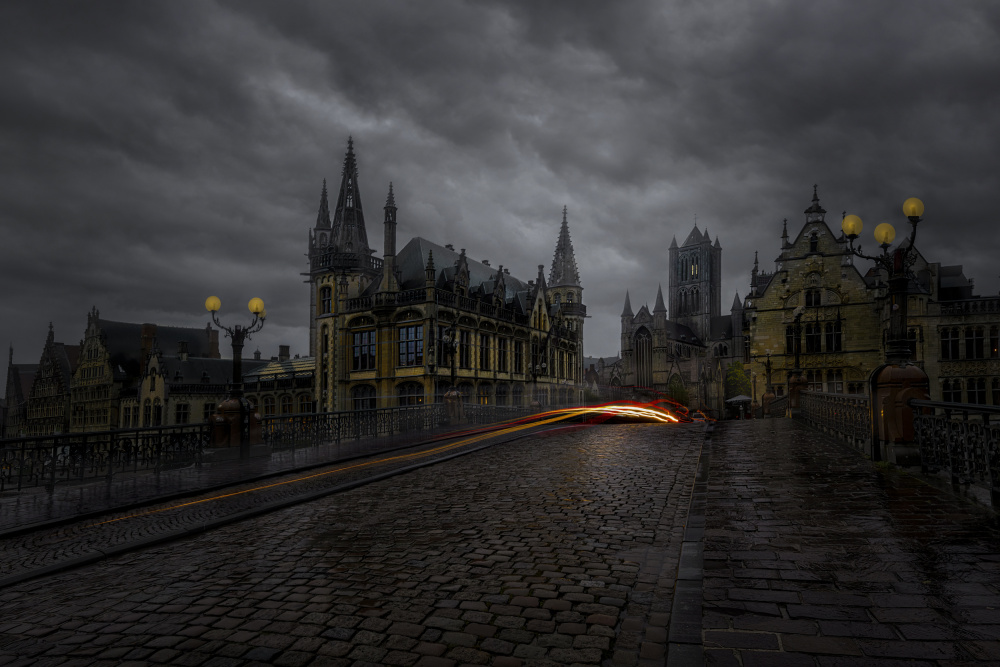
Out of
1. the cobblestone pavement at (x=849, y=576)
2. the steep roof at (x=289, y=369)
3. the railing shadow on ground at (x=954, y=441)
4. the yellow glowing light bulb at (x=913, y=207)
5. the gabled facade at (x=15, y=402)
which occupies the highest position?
the yellow glowing light bulb at (x=913, y=207)

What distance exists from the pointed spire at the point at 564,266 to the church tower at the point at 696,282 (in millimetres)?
56965

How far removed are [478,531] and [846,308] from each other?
41715mm

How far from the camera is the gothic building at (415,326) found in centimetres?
3709

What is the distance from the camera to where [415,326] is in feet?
123

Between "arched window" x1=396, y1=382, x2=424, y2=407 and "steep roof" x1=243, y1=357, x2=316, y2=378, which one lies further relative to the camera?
"steep roof" x1=243, y1=357, x2=316, y2=378

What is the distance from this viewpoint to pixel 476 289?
145ft

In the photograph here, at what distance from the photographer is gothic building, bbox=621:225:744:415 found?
3314 inches

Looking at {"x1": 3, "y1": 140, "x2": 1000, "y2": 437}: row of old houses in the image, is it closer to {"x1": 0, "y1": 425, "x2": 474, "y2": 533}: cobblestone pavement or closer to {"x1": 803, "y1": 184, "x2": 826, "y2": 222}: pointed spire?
{"x1": 803, "y1": 184, "x2": 826, "y2": 222}: pointed spire

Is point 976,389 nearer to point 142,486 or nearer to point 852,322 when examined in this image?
point 852,322

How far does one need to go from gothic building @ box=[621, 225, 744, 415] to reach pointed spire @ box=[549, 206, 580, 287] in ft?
91.8

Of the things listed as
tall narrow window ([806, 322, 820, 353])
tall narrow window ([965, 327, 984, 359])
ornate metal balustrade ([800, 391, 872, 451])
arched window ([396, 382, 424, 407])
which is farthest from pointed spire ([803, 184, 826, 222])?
arched window ([396, 382, 424, 407])

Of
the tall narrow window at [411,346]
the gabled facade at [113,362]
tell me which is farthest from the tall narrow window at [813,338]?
the gabled facade at [113,362]

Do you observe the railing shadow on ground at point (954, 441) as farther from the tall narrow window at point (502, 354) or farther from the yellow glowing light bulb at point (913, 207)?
the tall narrow window at point (502, 354)

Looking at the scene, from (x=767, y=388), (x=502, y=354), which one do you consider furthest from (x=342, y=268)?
(x=767, y=388)
